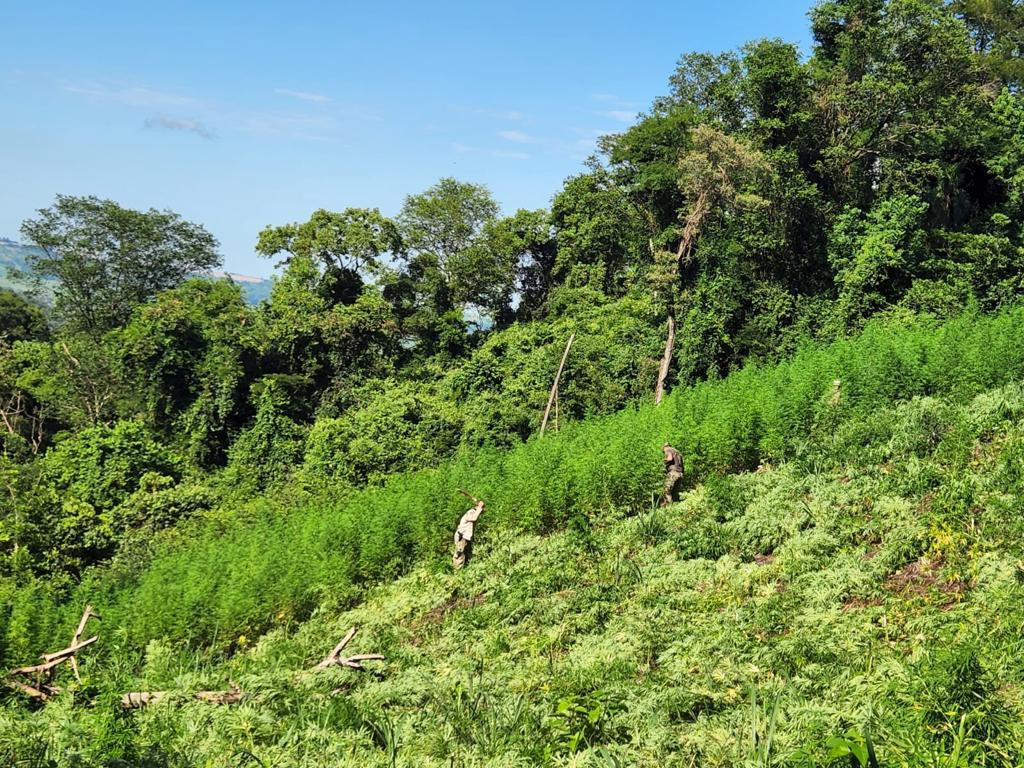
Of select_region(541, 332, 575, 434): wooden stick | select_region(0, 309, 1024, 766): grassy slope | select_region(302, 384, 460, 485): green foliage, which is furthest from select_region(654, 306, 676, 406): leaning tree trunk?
select_region(0, 309, 1024, 766): grassy slope

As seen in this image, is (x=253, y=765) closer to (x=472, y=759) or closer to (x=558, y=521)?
(x=472, y=759)

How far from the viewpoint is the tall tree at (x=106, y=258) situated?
1217 inches

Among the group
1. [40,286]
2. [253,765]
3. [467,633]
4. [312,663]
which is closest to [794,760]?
[253,765]

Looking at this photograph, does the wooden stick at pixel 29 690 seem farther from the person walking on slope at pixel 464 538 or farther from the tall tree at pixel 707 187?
the tall tree at pixel 707 187

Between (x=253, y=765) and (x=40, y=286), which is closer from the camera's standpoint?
(x=253, y=765)

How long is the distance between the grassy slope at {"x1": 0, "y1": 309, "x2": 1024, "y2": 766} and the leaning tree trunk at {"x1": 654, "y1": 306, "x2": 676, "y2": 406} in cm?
1094

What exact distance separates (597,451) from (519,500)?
1654 mm

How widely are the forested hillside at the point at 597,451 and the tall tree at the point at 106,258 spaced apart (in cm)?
15

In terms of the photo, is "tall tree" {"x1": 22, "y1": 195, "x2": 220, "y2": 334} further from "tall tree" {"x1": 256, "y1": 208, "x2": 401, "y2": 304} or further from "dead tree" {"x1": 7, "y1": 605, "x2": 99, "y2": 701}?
"dead tree" {"x1": 7, "y1": 605, "x2": 99, "y2": 701}

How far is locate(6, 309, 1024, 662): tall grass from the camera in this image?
1012 centimetres

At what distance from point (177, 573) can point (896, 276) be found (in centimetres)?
1846

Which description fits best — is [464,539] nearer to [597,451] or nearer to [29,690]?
[597,451]

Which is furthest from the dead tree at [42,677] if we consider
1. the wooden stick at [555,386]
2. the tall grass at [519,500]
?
the wooden stick at [555,386]

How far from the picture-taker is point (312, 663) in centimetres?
808
